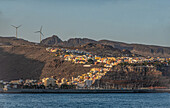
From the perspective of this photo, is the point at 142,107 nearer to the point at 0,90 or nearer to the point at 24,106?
the point at 24,106

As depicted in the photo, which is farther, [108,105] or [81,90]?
[81,90]

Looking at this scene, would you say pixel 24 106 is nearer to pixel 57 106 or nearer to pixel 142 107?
pixel 57 106

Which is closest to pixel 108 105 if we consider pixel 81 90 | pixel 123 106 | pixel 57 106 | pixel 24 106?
pixel 123 106

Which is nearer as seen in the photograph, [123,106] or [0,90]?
[123,106]

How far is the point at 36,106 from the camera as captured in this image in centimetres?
12012

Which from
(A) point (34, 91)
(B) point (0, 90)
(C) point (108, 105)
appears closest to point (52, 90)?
(A) point (34, 91)

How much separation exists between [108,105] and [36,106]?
58.2 ft

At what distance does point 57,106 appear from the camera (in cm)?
12081

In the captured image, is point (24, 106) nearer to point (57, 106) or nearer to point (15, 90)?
point (57, 106)

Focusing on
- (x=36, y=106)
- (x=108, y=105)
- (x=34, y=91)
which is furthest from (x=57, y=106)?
(x=34, y=91)

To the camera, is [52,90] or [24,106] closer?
[24,106]

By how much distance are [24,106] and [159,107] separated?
104 feet

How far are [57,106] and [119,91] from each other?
81.5 meters

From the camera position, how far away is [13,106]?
119688 millimetres
